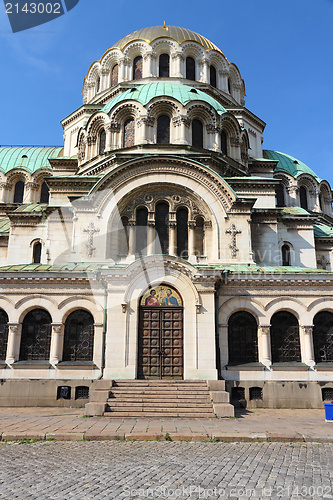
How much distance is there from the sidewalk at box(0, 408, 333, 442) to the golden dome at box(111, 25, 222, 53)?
1174 inches

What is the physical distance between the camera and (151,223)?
72.4 ft

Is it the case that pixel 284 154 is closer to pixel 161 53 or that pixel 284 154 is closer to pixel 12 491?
pixel 161 53

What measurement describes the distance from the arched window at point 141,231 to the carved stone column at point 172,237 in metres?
1.32

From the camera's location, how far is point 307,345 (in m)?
17.1

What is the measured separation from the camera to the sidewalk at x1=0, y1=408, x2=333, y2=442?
10.6 meters

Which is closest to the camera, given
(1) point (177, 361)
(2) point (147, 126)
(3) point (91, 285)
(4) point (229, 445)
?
(4) point (229, 445)

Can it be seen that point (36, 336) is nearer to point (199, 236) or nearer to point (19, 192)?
point (199, 236)

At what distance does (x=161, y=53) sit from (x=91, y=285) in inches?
950

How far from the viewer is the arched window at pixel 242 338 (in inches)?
678

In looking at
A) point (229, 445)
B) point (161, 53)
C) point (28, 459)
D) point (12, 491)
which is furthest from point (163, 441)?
point (161, 53)

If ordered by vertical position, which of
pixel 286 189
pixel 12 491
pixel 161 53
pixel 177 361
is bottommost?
pixel 12 491

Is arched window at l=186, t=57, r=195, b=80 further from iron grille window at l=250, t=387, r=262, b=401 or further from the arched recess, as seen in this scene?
iron grille window at l=250, t=387, r=262, b=401

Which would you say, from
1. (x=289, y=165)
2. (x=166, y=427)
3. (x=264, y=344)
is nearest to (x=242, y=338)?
(x=264, y=344)

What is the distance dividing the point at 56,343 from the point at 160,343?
13.8ft
